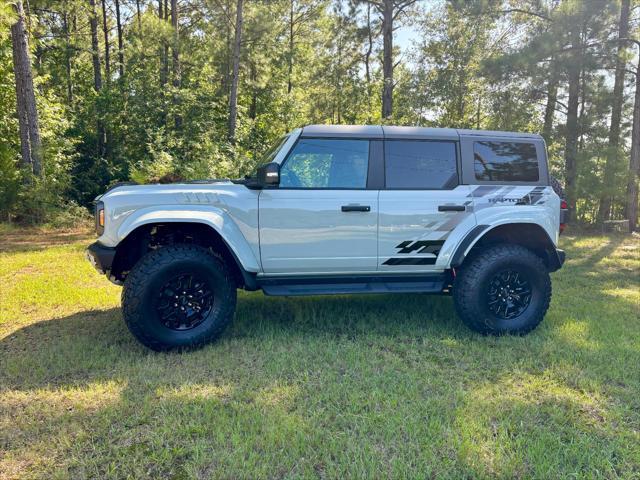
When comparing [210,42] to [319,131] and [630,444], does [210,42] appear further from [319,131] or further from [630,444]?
[630,444]

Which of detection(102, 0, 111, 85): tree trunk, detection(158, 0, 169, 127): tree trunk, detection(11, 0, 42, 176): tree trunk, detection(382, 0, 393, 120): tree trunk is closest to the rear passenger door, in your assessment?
detection(11, 0, 42, 176): tree trunk

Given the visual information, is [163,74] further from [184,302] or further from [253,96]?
[184,302]

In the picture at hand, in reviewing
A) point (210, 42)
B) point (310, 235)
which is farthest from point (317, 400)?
point (210, 42)

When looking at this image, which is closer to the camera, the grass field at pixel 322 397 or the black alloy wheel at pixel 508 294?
the grass field at pixel 322 397

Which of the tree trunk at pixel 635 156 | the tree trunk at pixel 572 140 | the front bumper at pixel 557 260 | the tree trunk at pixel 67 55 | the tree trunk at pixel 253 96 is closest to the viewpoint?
the front bumper at pixel 557 260

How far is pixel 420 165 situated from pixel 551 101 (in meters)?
12.5

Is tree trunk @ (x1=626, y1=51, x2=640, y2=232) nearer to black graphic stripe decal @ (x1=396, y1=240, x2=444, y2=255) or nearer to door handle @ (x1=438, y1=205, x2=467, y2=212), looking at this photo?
door handle @ (x1=438, y1=205, x2=467, y2=212)

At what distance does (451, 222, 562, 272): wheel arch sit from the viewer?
12.4 ft

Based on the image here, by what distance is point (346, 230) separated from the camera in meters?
3.64

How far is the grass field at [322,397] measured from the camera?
2.09 meters

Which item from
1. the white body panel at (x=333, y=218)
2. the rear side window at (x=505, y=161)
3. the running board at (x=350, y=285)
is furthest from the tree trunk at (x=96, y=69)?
the rear side window at (x=505, y=161)

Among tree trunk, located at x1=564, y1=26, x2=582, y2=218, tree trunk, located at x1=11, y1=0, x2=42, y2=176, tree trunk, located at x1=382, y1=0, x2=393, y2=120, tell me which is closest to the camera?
tree trunk, located at x1=11, y1=0, x2=42, y2=176

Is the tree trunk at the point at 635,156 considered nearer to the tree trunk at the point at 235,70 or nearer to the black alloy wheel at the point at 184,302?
the tree trunk at the point at 235,70

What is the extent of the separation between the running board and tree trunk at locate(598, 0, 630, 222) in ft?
34.2
